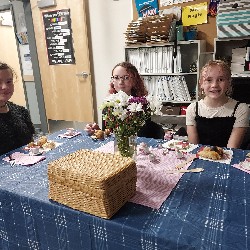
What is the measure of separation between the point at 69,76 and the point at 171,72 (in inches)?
63.8

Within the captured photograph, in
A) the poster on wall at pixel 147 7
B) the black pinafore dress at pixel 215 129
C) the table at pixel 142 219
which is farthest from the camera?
the poster on wall at pixel 147 7

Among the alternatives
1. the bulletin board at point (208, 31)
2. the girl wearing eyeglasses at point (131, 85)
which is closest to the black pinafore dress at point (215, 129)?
the girl wearing eyeglasses at point (131, 85)

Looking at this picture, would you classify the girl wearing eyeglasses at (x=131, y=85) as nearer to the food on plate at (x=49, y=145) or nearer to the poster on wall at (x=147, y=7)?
the food on plate at (x=49, y=145)

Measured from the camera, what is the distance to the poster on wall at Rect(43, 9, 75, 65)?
Result: 3.67 m

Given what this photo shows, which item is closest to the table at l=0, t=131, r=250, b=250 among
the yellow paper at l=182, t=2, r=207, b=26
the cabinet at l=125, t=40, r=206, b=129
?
the cabinet at l=125, t=40, r=206, b=129

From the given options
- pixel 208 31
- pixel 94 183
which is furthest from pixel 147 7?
pixel 94 183

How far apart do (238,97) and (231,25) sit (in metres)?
0.68

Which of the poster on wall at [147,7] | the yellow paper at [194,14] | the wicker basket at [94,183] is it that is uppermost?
the poster on wall at [147,7]

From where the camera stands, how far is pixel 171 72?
2963mm

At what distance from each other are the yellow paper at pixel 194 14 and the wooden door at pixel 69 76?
4.46 ft

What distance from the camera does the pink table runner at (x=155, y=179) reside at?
990 mm

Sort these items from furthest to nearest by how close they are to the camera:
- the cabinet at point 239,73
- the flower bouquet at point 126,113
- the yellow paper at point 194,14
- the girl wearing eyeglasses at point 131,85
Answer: the yellow paper at point 194,14 < the cabinet at point 239,73 < the girl wearing eyeglasses at point 131,85 < the flower bouquet at point 126,113

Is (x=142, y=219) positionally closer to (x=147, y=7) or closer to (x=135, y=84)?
(x=135, y=84)

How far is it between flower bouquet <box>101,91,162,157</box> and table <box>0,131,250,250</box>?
32cm
